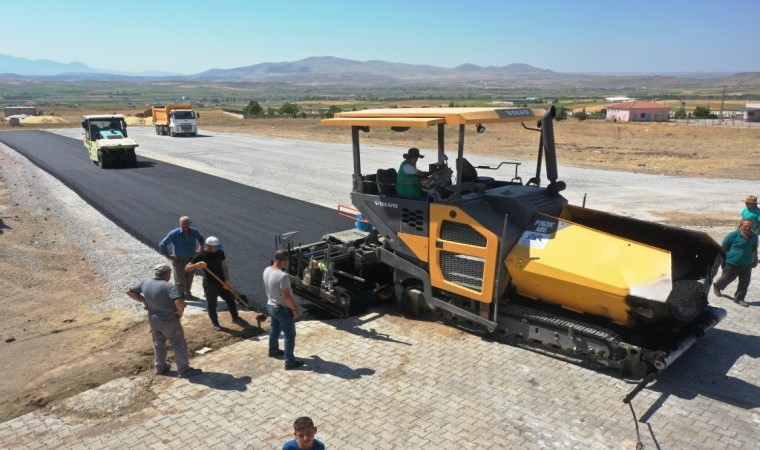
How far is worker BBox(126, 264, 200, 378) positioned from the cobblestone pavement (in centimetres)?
21

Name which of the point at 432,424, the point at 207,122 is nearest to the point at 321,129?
the point at 207,122

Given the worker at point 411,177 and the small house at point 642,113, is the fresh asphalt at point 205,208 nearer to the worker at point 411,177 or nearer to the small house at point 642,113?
the worker at point 411,177

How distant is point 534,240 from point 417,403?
90.0 inches

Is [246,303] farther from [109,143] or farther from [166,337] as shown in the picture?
[109,143]

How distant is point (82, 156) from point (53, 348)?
2377 cm

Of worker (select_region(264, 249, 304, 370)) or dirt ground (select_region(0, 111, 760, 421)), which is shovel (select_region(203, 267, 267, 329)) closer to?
dirt ground (select_region(0, 111, 760, 421))

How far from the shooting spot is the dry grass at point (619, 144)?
25.1 m

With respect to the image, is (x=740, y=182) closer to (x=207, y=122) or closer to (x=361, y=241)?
(x=361, y=241)

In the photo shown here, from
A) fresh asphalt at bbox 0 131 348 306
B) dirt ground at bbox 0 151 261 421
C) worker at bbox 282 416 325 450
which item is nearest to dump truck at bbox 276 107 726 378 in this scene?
dirt ground at bbox 0 151 261 421

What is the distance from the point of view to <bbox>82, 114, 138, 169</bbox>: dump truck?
2322cm

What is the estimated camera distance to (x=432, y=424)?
542 centimetres

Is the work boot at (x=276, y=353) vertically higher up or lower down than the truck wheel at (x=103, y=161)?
lower down

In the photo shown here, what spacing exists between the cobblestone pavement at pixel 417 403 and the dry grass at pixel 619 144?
13.5 metres

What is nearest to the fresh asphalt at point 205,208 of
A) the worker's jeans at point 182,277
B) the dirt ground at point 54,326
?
the worker's jeans at point 182,277
